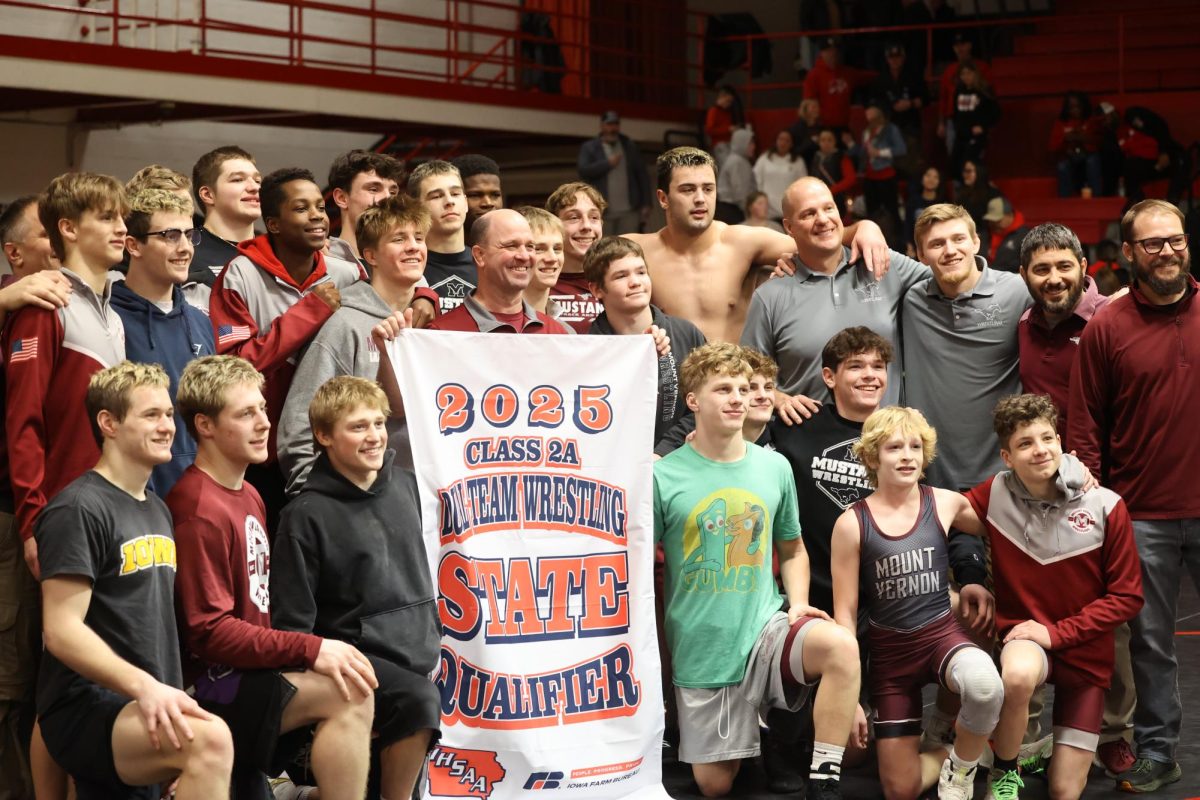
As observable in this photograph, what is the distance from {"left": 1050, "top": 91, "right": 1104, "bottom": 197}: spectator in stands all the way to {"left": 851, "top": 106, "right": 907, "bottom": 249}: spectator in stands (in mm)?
1839

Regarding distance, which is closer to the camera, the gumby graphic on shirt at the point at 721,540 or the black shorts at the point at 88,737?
the black shorts at the point at 88,737

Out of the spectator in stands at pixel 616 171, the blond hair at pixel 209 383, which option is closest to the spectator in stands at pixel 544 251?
the blond hair at pixel 209 383

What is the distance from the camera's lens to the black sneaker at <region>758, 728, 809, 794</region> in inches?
223

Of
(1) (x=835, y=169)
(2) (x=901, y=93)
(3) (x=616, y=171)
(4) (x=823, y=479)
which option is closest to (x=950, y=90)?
(2) (x=901, y=93)

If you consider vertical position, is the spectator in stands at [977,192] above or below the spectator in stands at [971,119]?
below

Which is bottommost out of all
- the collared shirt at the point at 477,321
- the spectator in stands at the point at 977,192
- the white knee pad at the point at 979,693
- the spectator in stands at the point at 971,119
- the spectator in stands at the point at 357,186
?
the white knee pad at the point at 979,693

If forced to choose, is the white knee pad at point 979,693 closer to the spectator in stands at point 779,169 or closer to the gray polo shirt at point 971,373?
the gray polo shirt at point 971,373

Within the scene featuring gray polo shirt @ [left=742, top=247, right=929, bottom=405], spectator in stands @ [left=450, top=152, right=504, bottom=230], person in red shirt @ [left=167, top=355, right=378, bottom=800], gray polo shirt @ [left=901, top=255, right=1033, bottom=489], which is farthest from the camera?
spectator in stands @ [left=450, top=152, right=504, bottom=230]

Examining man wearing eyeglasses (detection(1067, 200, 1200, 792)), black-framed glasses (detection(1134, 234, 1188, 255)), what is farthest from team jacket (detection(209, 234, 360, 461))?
black-framed glasses (detection(1134, 234, 1188, 255))

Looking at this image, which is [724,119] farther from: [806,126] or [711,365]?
[711,365]

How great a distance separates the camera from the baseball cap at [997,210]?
49.5 feet

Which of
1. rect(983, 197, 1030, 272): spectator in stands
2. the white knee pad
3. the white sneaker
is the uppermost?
Result: rect(983, 197, 1030, 272): spectator in stands

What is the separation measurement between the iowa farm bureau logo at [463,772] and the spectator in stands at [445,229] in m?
2.02

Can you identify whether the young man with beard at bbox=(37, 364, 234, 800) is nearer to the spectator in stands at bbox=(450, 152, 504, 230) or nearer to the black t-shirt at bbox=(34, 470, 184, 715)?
the black t-shirt at bbox=(34, 470, 184, 715)
